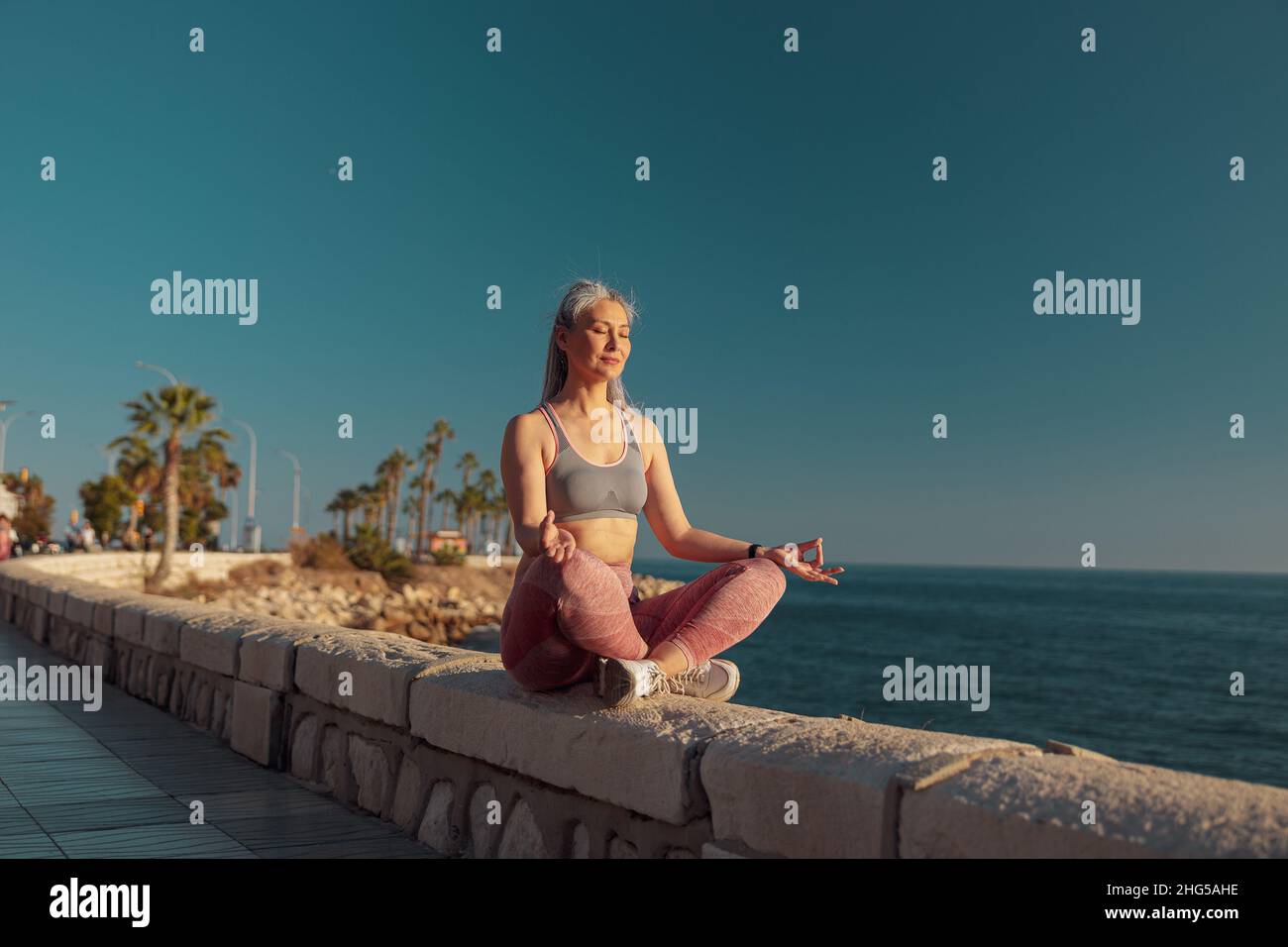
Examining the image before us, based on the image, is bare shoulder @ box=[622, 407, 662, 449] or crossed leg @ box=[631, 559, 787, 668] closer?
crossed leg @ box=[631, 559, 787, 668]

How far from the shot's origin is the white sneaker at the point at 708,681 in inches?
124

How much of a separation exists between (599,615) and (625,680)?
19cm

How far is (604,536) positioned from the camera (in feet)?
11.0

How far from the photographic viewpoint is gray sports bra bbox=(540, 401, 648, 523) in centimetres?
328
